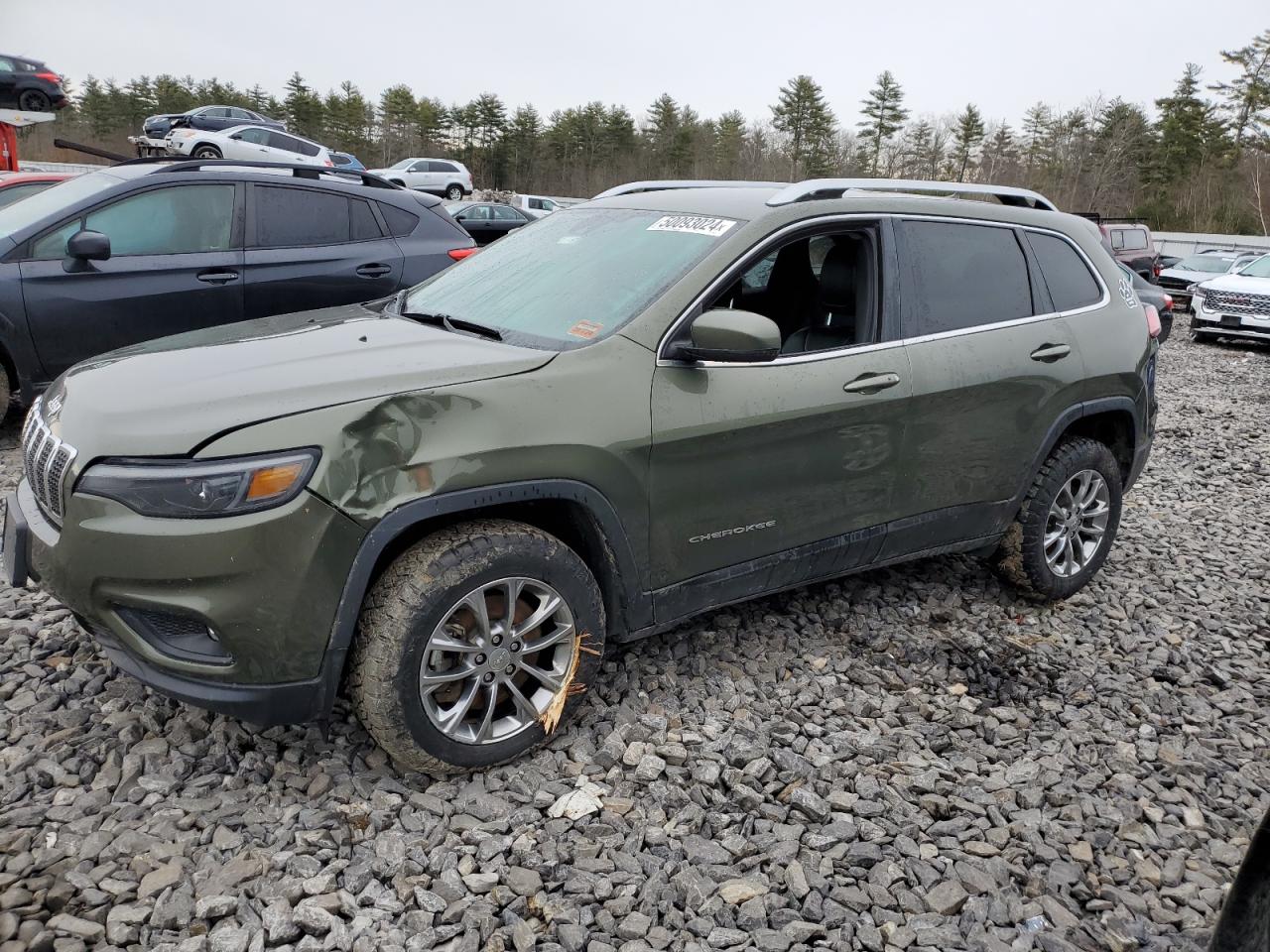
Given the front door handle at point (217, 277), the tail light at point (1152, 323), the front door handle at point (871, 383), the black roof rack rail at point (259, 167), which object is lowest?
the front door handle at point (871, 383)

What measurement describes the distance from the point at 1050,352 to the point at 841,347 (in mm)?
1142

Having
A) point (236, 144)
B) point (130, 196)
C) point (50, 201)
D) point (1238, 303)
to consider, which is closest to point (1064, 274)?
point (130, 196)

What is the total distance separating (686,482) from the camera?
9.50 ft

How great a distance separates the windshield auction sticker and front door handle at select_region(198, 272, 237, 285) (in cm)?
366

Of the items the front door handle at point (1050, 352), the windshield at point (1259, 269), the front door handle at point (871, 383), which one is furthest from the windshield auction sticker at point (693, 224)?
the windshield at point (1259, 269)

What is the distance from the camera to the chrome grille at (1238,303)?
1455 cm

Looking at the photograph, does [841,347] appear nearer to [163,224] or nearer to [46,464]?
[46,464]

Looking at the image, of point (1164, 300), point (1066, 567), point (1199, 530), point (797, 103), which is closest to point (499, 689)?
point (1066, 567)

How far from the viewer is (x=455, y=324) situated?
3.18 metres

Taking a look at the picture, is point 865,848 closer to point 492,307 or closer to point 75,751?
point 492,307

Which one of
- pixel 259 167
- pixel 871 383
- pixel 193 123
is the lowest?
pixel 871 383

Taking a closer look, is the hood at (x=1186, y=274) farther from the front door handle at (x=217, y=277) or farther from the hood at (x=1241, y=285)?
the front door handle at (x=217, y=277)

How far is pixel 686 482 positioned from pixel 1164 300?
1176cm

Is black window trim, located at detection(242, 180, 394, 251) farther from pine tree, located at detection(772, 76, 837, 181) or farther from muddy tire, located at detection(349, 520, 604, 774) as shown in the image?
pine tree, located at detection(772, 76, 837, 181)
